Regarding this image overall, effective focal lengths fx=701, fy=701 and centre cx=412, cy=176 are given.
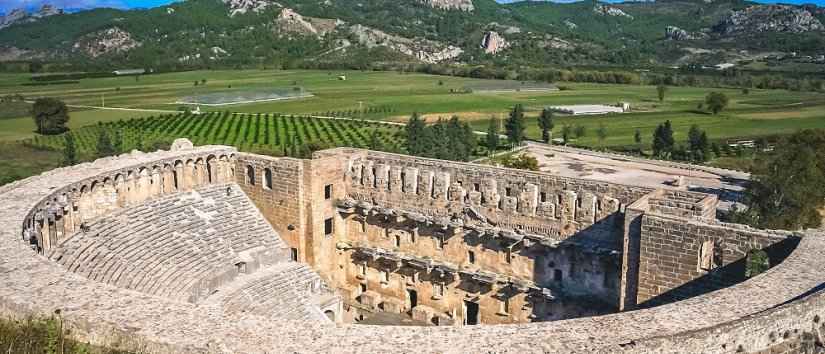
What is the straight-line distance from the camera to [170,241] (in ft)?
84.0

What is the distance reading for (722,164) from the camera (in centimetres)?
7062

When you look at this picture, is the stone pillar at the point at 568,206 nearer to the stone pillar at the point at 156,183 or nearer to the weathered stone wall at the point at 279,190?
the weathered stone wall at the point at 279,190

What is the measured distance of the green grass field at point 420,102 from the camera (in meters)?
94.2

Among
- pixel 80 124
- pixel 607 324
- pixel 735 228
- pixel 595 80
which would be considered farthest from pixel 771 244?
pixel 595 80

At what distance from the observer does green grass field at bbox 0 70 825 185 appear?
3708 inches

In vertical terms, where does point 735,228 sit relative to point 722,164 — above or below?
above

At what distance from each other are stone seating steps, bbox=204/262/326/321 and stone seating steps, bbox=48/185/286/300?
3.37 feet

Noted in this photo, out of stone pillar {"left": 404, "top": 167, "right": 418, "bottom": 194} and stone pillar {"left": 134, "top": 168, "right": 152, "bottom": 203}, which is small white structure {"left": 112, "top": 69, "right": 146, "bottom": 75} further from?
stone pillar {"left": 404, "top": 167, "right": 418, "bottom": 194}

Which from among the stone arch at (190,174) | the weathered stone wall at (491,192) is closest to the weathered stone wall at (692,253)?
the weathered stone wall at (491,192)

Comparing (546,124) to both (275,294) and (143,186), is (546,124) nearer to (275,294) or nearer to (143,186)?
(275,294)

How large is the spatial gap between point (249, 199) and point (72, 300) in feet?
58.0

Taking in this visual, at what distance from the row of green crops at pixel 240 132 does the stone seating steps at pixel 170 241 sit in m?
42.0

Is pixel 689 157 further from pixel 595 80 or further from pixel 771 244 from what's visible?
pixel 595 80

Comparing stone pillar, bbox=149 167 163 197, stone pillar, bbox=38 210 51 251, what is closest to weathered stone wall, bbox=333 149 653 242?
stone pillar, bbox=149 167 163 197
